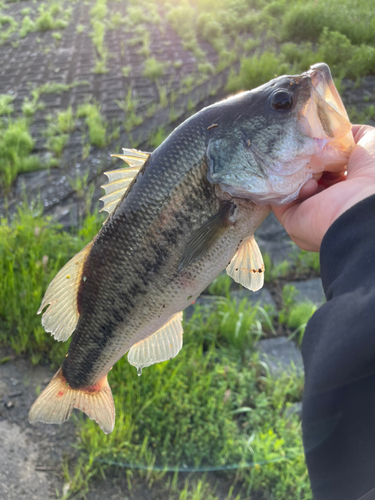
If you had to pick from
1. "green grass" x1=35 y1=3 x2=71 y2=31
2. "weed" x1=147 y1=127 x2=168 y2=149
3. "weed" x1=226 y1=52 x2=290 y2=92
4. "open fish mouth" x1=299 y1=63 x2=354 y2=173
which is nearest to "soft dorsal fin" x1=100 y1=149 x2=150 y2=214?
"open fish mouth" x1=299 y1=63 x2=354 y2=173

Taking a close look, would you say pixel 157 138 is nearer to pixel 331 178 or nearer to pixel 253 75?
pixel 253 75

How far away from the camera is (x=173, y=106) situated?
18.2 feet

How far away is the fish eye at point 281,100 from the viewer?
1.38m

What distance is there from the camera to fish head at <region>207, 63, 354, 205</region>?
137 centimetres

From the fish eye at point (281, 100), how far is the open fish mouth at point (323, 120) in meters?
0.06

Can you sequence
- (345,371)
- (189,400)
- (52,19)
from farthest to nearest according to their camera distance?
(52,19) → (189,400) → (345,371)

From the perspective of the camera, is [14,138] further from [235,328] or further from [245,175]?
[245,175]

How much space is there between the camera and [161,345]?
1648mm

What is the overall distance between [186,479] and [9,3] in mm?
12132

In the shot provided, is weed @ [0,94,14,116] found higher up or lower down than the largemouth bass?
lower down

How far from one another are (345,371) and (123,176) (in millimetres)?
1014

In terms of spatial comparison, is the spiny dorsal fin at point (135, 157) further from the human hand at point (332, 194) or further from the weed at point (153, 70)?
the weed at point (153, 70)

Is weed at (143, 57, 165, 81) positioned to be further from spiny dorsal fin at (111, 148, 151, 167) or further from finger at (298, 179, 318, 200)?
finger at (298, 179, 318, 200)

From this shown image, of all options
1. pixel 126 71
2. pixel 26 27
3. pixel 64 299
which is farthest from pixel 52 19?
pixel 64 299
